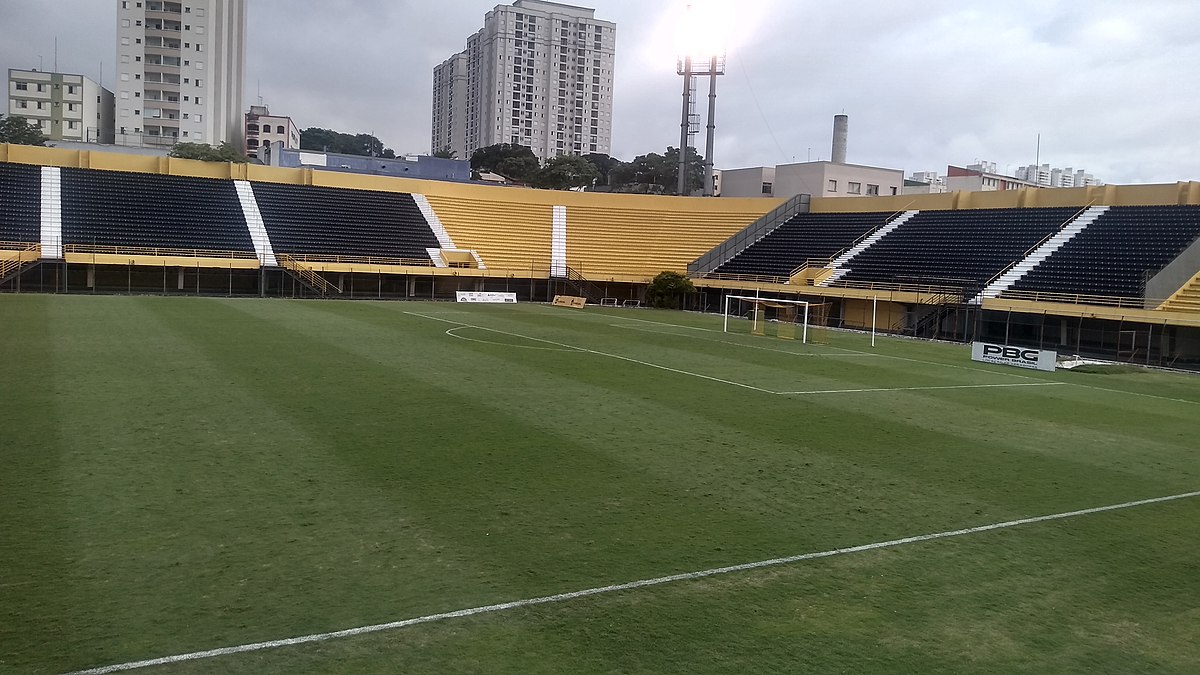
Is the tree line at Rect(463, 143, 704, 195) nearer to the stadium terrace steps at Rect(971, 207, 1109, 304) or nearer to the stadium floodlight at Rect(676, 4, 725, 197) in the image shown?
the stadium floodlight at Rect(676, 4, 725, 197)

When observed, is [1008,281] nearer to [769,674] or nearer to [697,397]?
[697,397]

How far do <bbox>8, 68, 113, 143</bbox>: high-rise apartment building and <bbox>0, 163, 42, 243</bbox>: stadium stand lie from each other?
52.6 metres

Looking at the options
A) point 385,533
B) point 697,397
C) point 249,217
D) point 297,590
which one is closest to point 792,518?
point 385,533

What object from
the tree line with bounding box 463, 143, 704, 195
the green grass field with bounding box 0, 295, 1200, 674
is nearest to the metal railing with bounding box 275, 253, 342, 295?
the green grass field with bounding box 0, 295, 1200, 674

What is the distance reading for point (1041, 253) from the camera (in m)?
37.9

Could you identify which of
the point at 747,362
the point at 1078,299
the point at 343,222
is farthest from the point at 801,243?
the point at 747,362

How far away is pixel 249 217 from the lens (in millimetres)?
47094

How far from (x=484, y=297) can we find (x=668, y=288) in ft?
33.2

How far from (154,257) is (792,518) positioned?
131 ft

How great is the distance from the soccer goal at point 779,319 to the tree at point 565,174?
165 feet

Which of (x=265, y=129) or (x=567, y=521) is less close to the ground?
(x=265, y=129)

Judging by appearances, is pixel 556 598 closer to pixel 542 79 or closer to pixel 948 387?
pixel 948 387

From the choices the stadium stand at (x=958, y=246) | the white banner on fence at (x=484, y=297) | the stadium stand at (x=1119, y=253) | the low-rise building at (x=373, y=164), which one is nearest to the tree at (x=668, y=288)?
the white banner on fence at (x=484, y=297)

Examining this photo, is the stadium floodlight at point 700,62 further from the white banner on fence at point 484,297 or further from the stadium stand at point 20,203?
the stadium stand at point 20,203
